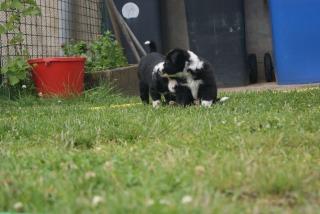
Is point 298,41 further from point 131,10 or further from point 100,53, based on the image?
point 131,10

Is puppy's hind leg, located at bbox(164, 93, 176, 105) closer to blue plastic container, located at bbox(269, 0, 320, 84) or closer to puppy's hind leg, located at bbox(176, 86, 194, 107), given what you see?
puppy's hind leg, located at bbox(176, 86, 194, 107)

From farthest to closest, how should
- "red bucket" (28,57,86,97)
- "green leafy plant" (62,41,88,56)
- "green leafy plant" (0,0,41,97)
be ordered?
"green leafy plant" (62,41,88,56)
"red bucket" (28,57,86,97)
"green leafy plant" (0,0,41,97)

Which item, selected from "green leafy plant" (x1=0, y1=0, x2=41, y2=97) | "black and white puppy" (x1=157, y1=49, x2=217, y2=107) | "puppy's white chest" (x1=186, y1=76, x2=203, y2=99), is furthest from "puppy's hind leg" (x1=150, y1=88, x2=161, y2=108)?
"green leafy plant" (x1=0, y1=0, x2=41, y2=97)

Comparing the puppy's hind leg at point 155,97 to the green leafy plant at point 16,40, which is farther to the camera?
the green leafy plant at point 16,40

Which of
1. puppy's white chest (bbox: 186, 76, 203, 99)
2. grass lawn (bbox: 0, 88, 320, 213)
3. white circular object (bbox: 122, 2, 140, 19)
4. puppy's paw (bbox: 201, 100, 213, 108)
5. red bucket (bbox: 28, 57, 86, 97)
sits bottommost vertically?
grass lawn (bbox: 0, 88, 320, 213)

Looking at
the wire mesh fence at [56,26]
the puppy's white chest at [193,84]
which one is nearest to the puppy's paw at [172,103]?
the puppy's white chest at [193,84]

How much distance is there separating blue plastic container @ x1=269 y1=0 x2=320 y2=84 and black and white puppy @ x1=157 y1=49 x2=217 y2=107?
2.76 m

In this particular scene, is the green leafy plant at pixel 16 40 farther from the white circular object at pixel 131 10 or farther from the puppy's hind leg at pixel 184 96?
the white circular object at pixel 131 10

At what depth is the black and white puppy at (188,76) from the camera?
475 centimetres

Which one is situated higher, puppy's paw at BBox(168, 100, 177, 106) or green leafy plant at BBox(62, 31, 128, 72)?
green leafy plant at BBox(62, 31, 128, 72)

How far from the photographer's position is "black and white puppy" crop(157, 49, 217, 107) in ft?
15.6

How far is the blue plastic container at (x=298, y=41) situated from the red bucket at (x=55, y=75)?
2.72 meters

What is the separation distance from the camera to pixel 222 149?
2.61 m

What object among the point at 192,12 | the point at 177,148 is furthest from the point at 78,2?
the point at 177,148
